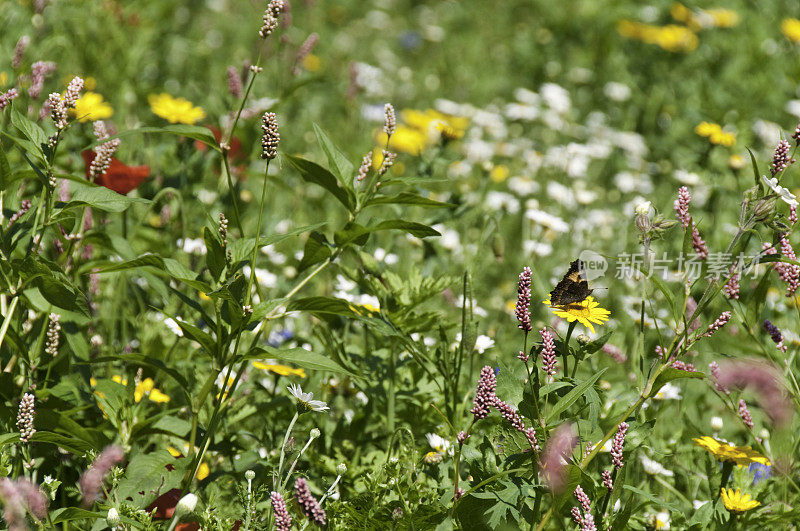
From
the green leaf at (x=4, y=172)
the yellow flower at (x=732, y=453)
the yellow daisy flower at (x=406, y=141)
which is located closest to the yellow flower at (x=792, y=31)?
the yellow daisy flower at (x=406, y=141)

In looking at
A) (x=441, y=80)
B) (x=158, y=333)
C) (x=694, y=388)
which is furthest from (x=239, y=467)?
(x=441, y=80)

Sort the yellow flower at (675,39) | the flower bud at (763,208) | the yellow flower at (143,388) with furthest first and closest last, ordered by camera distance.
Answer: the yellow flower at (675,39) → the yellow flower at (143,388) → the flower bud at (763,208)

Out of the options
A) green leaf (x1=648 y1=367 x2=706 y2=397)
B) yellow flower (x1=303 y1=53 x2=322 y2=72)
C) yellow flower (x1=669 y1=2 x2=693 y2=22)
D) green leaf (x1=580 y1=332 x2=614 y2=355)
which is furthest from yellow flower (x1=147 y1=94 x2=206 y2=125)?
yellow flower (x1=669 y1=2 x2=693 y2=22)

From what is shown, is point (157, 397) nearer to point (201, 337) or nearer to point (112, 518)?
point (201, 337)

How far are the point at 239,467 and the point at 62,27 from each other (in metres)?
2.85

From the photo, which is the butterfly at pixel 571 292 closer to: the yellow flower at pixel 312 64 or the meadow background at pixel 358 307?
the meadow background at pixel 358 307

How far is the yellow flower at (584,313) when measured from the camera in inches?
58.9

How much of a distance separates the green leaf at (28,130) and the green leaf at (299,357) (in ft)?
1.81

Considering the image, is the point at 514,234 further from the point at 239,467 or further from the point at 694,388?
the point at 239,467

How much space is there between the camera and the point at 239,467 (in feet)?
5.74

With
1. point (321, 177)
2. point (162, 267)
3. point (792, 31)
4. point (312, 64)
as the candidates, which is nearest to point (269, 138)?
A: point (321, 177)

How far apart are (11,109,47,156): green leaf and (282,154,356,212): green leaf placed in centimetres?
46

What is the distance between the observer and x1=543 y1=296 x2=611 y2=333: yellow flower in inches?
58.9

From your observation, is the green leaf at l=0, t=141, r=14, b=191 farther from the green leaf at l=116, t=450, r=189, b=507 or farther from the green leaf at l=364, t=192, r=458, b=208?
the green leaf at l=364, t=192, r=458, b=208
